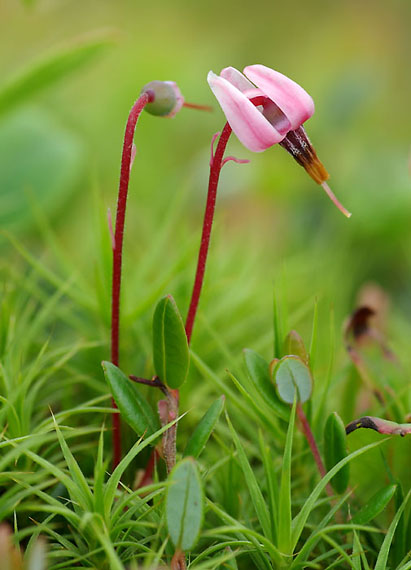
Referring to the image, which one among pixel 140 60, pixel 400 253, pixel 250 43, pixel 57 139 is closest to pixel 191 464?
pixel 57 139

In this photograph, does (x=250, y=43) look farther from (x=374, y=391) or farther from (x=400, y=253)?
(x=374, y=391)

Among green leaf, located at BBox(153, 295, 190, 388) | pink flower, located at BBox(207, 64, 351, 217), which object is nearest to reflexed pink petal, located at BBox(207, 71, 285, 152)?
pink flower, located at BBox(207, 64, 351, 217)

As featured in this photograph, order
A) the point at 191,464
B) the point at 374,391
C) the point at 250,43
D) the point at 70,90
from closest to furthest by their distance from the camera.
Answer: the point at 191,464
the point at 374,391
the point at 70,90
the point at 250,43

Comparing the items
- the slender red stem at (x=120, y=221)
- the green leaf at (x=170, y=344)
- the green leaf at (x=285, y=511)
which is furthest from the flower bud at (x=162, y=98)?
the green leaf at (x=285, y=511)

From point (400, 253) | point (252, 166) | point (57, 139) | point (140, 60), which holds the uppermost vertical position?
point (140, 60)

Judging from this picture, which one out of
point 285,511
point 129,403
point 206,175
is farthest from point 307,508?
point 206,175
